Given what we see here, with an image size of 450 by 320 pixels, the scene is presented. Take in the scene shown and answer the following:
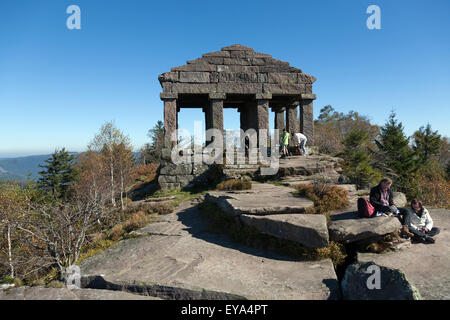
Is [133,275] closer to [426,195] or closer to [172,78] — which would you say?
[172,78]

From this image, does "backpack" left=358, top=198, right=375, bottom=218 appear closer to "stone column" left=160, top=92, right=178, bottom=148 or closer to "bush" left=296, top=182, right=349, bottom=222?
"bush" left=296, top=182, right=349, bottom=222

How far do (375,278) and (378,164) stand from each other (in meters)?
12.8

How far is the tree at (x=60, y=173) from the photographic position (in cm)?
2703

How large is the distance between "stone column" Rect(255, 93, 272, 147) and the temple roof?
0.33 m

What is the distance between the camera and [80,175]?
29.8 meters

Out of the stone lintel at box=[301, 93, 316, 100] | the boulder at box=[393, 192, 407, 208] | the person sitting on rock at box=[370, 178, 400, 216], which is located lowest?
the boulder at box=[393, 192, 407, 208]

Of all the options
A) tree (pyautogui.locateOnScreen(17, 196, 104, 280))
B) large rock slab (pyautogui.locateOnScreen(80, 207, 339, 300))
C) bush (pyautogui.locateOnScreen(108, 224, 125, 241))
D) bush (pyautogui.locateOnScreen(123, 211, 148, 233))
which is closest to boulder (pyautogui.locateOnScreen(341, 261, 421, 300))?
large rock slab (pyautogui.locateOnScreen(80, 207, 339, 300))

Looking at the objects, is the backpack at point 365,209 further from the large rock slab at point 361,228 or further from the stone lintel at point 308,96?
the stone lintel at point 308,96

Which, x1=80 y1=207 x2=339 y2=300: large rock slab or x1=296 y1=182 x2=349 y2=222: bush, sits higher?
x1=296 y1=182 x2=349 y2=222: bush

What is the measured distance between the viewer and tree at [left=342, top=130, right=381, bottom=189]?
34.0 feet

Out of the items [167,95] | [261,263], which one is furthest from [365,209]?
[167,95]

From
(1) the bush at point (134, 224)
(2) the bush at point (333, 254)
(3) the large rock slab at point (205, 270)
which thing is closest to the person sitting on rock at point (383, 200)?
(2) the bush at point (333, 254)

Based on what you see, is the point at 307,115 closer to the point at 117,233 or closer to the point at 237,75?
the point at 237,75

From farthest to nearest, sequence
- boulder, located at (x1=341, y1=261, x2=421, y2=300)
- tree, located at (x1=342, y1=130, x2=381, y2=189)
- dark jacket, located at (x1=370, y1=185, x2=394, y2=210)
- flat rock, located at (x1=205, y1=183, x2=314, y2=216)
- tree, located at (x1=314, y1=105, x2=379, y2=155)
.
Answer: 1. tree, located at (x1=314, y1=105, x2=379, y2=155)
2. tree, located at (x1=342, y1=130, x2=381, y2=189)
3. flat rock, located at (x1=205, y1=183, x2=314, y2=216)
4. dark jacket, located at (x1=370, y1=185, x2=394, y2=210)
5. boulder, located at (x1=341, y1=261, x2=421, y2=300)
